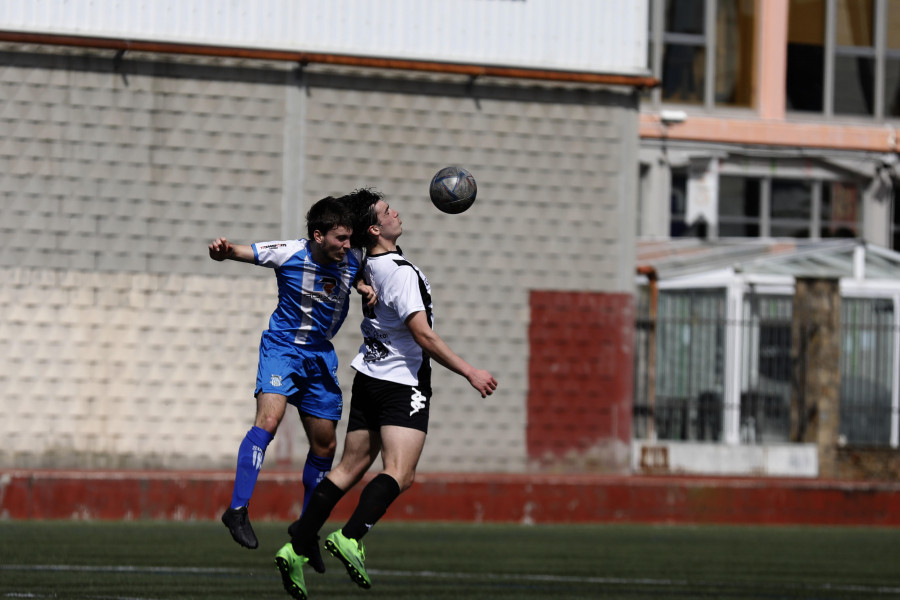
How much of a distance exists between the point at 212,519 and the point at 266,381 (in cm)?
785

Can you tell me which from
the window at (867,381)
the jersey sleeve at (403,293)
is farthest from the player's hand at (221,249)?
the window at (867,381)

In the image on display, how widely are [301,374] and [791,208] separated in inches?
844

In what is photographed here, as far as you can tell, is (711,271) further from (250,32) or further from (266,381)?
(266,381)

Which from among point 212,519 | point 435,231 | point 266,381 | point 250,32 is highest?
point 250,32

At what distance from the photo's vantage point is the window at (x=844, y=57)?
96.7ft

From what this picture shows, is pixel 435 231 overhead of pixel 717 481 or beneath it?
overhead

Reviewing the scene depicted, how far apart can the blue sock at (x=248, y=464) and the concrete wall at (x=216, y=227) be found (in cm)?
932

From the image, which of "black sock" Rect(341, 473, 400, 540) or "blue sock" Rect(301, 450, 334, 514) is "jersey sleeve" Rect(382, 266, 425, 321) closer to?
"black sock" Rect(341, 473, 400, 540)

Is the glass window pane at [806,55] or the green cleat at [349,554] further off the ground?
the glass window pane at [806,55]

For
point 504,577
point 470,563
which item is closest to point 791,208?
point 470,563

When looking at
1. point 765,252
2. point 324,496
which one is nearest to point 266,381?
point 324,496

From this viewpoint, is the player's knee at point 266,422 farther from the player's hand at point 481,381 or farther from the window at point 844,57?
the window at point 844,57

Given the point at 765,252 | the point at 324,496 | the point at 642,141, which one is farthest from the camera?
the point at 642,141

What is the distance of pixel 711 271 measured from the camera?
21922mm
